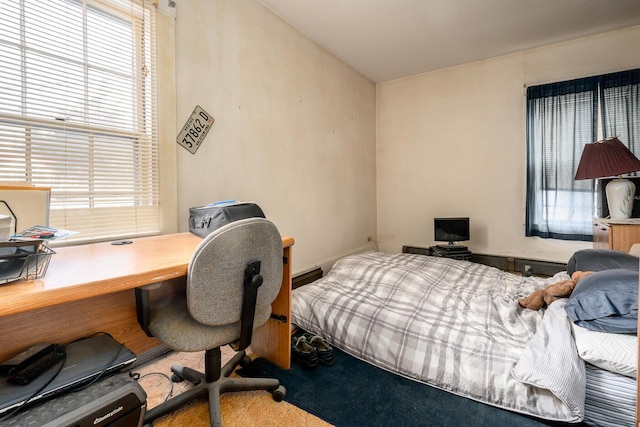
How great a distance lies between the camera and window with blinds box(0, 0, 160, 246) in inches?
49.1

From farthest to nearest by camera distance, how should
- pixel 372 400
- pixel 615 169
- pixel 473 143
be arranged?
pixel 473 143
pixel 615 169
pixel 372 400

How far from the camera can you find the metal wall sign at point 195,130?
1.81 metres

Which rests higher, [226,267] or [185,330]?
[226,267]

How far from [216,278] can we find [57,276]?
43cm

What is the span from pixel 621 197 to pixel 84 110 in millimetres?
3404

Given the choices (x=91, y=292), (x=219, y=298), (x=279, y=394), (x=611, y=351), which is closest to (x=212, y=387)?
(x=279, y=394)

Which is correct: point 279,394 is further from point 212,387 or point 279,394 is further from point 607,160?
point 607,160

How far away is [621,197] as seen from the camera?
212cm

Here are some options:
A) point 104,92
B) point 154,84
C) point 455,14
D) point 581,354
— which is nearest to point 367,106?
point 455,14

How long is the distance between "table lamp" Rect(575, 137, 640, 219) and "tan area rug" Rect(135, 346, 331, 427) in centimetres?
250

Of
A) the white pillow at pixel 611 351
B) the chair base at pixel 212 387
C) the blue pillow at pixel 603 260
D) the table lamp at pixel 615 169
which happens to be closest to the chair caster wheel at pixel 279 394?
the chair base at pixel 212 387

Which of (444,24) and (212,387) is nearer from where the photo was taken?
(212,387)

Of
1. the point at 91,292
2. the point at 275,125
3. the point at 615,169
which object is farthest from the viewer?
the point at 275,125

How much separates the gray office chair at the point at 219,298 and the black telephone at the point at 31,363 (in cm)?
27
